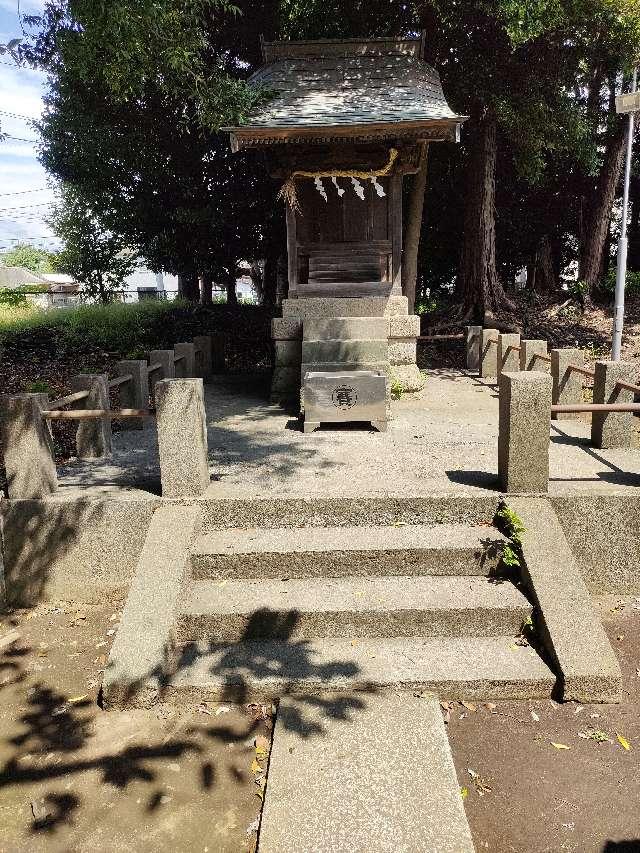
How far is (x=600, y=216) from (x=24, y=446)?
18860 mm

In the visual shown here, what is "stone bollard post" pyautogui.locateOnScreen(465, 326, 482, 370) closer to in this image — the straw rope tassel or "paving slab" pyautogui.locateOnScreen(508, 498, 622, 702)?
the straw rope tassel

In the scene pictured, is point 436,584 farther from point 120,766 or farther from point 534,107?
point 534,107

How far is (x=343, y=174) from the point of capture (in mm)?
10336

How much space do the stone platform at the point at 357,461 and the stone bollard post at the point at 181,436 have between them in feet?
0.81

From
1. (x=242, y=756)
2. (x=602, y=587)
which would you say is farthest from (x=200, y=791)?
(x=602, y=587)

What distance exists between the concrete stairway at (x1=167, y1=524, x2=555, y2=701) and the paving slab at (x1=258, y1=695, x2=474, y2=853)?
279mm

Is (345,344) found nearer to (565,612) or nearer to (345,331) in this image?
(345,331)

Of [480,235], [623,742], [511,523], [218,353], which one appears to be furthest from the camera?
[480,235]

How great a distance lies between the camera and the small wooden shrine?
399 inches

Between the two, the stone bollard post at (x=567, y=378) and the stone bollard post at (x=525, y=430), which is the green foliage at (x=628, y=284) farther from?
the stone bollard post at (x=525, y=430)

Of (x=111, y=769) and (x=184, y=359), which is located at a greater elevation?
(x=184, y=359)

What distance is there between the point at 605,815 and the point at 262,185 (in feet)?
52.5

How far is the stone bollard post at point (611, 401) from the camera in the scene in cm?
654

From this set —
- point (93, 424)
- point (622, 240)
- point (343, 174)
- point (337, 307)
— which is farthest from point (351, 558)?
point (622, 240)
